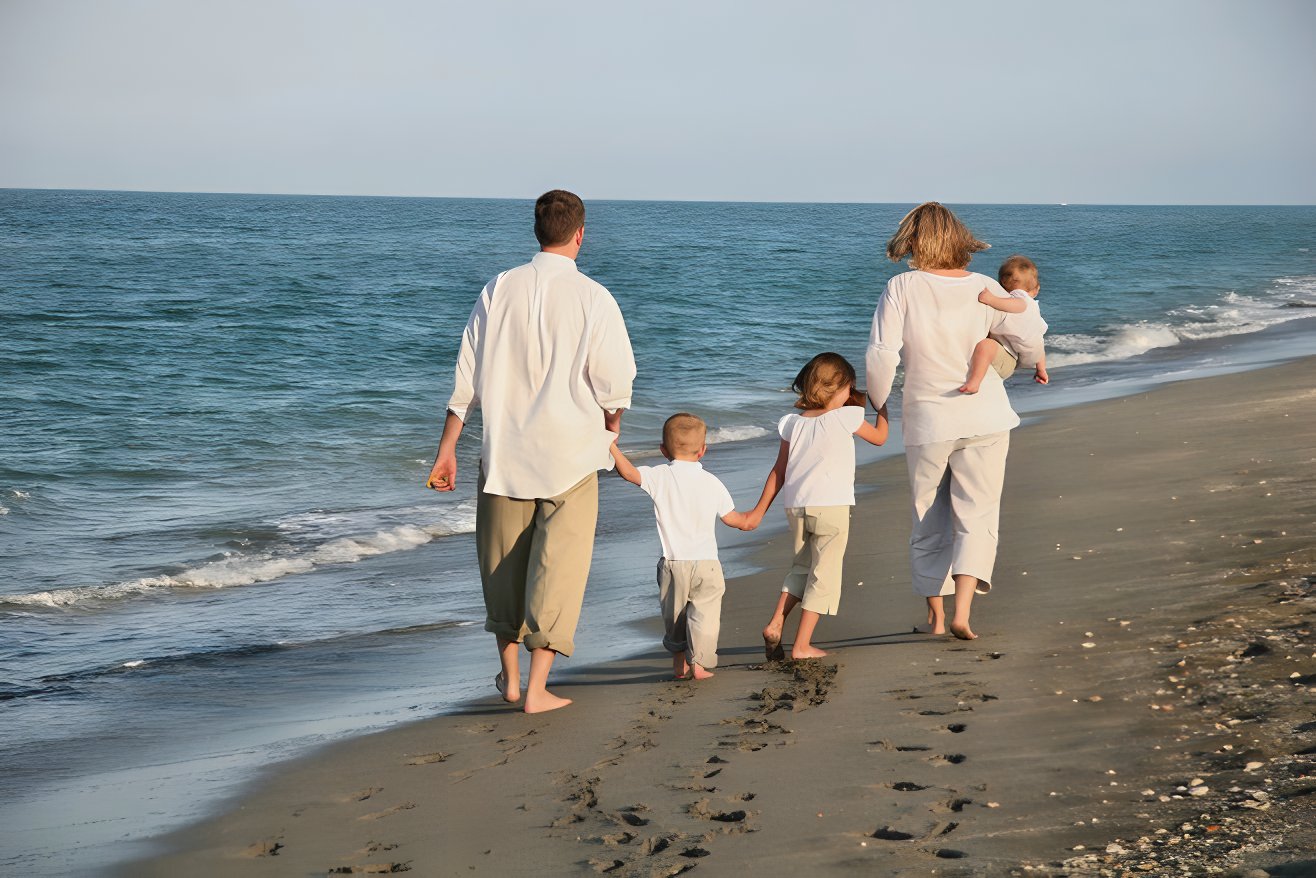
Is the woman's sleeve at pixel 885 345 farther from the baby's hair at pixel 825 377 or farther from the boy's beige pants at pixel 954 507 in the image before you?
the boy's beige pants at pixel 954 507

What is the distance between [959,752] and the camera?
3539 mm

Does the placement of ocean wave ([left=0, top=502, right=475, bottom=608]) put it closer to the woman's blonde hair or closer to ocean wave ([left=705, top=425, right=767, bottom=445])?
ocean wave ([left=705, top=425, right=767, bottom=445])

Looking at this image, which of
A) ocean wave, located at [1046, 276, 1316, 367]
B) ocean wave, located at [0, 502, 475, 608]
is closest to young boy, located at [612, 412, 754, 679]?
ocean wave, located at [0, 502, 475, 608]

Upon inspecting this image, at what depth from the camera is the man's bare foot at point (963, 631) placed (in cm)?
483

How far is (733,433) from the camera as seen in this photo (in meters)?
13.8

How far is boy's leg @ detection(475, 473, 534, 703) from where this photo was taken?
4469 millimetres

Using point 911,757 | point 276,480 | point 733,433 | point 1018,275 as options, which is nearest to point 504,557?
point 911,757

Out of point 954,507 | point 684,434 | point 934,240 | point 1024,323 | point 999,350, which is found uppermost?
point 934,240

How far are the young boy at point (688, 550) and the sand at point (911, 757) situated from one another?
0.58 feet

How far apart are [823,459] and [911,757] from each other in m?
1.55

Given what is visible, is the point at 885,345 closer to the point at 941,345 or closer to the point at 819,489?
the point at 941,345

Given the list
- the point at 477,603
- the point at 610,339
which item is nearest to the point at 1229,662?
the point at 610,339

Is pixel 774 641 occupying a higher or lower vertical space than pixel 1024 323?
lower

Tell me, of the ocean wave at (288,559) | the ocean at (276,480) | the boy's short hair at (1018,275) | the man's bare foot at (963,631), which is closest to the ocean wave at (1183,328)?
the ocean at (276,480)
